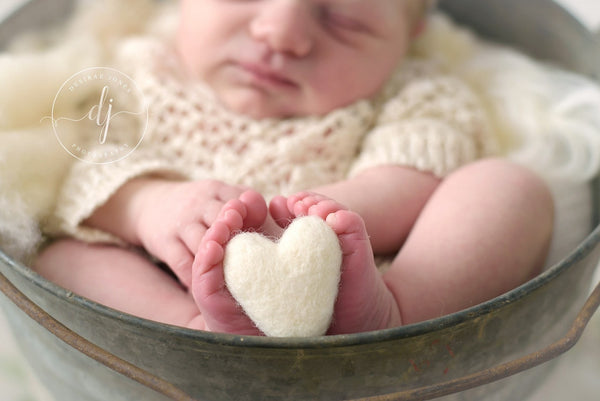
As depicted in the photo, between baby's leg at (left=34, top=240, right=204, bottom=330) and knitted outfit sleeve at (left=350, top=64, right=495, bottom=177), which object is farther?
knitted outfit sleeve at (left=350, top=64, right=495, bottom=177)

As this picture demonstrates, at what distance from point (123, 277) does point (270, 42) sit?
348 millimetres

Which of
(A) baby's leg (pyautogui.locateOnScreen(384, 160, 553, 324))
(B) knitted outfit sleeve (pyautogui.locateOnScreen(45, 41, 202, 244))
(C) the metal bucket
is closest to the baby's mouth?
(B) knitted outfit sleeve (pyautogui.locateOnScreen(45, 41, 202, 244))

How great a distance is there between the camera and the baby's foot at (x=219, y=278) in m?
0.56

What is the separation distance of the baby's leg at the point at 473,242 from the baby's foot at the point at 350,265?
0.27 feet

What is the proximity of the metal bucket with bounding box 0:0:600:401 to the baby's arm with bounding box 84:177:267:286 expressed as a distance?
0.13 m

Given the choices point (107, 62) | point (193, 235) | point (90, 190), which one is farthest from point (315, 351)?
point (107, 62)

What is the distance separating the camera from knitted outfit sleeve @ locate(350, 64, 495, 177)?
880 mm

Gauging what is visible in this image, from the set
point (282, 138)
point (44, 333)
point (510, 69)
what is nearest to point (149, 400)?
point (44, 333)

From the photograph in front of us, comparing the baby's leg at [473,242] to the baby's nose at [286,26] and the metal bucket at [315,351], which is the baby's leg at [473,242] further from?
the baby's nose at [286,26]

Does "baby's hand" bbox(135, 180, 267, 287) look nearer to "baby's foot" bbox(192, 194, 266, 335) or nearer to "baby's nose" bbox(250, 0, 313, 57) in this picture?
"baby's foot" bbox(192, 194, 266, 335)

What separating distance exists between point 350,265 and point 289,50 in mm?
377

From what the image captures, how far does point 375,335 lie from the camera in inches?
20.3

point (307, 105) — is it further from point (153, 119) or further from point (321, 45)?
point (153, 119)

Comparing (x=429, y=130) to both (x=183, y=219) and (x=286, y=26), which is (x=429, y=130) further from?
(x=183, y=219)
